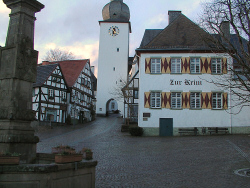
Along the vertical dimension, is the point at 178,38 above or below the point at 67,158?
above

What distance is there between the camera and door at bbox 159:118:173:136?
2570cm

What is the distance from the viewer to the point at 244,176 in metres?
9.16

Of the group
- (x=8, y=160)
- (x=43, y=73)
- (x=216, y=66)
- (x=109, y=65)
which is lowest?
(x=8, y=160)

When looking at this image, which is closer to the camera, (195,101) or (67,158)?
(67,158)

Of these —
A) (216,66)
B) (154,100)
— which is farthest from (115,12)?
(154,100)

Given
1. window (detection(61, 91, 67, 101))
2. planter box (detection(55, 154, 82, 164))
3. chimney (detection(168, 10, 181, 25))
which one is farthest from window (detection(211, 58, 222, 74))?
planter box (detection(55, 154, 82, 164))

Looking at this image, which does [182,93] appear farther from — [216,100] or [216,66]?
[216,66]

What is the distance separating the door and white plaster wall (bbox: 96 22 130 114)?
29375mm

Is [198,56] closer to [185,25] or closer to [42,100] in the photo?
[185,25]

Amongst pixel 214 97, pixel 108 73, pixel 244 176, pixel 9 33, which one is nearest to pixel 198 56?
pixel 214 97

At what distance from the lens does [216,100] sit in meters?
25.9

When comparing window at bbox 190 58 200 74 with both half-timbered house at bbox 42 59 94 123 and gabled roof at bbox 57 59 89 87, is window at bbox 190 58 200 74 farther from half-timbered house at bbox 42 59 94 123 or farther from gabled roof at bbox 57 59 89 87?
gabled roof at bbox 57 59 89 87

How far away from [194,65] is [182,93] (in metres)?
2.66

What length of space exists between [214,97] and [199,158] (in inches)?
550
